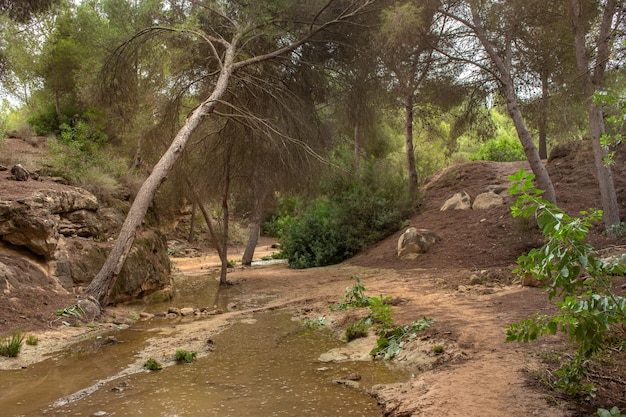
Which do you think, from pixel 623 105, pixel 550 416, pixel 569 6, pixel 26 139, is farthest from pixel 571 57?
pixel 26 139

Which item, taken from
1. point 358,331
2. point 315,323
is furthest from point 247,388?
point 315,323

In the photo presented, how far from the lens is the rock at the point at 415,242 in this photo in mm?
13281

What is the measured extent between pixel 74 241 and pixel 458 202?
38.3ft

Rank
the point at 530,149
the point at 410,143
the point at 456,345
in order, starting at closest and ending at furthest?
the point at 456,345 → the point at 530,149 → the point at 410,143

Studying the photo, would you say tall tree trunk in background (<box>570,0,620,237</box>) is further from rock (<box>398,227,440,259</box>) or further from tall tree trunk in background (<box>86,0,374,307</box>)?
tall tree trunk in background (<box>86,0,374,307</box>)

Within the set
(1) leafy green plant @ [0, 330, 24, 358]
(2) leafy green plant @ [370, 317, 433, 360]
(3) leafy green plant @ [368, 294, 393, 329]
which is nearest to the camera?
(2) leafy green plant @ [370, 317, 433, 360]

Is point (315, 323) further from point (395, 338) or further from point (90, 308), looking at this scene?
point (90, 308)

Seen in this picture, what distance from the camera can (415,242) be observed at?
13367 mm

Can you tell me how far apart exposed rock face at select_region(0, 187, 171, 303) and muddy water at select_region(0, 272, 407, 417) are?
3.04m

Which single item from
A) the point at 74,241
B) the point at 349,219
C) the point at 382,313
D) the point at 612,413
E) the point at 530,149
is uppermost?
the point at 530,149

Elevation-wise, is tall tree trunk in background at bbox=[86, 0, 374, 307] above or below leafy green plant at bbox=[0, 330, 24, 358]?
above

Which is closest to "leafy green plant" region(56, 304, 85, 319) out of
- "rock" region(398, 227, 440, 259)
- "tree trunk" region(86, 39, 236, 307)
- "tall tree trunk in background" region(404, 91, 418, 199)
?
"tree trunk" region(86, 39, 236, 307)

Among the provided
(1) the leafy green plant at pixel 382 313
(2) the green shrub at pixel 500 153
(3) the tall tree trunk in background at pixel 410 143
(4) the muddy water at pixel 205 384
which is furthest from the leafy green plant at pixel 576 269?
(2) the green shrub at pixel 500 153

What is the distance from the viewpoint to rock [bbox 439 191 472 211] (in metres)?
15.5
